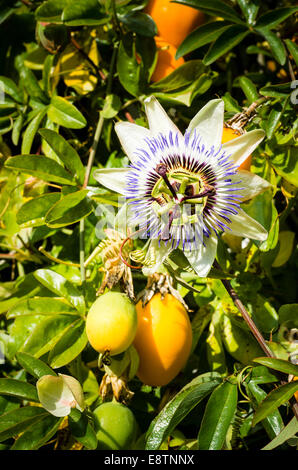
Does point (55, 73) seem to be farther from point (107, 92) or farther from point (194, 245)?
point (194, 245)

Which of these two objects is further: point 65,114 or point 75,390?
point 65,114

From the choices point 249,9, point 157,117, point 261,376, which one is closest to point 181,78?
point 249,9

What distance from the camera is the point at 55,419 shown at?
1216 mm

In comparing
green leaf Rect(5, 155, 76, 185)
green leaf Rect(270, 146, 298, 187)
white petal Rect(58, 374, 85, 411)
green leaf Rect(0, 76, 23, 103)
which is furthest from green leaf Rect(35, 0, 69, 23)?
white petal Rect(58, 374, 85, 411)

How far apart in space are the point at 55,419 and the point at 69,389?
0.10 metres

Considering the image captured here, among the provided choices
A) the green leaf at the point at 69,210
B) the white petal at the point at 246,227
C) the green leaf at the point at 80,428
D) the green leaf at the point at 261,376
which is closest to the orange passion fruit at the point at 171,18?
the green leaf at the point at 69,210

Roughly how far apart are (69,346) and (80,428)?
0.65 ft

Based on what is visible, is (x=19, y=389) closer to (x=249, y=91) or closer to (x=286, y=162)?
(x=286, y=162)

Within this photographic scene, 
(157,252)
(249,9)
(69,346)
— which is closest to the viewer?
(157,252)

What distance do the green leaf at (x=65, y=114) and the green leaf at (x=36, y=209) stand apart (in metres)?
0.23

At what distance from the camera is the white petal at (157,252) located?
114 centimetres

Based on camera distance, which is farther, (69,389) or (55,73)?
(55,73)

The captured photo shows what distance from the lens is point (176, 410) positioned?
1.14 m
